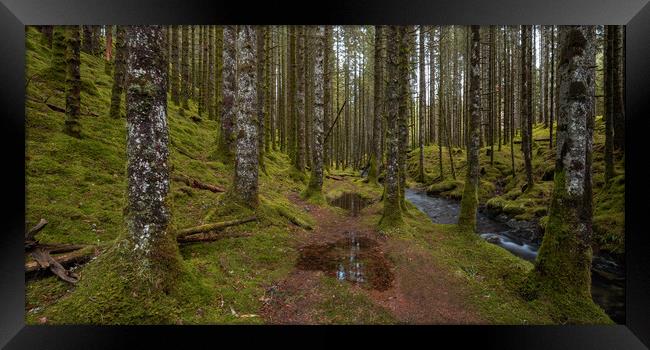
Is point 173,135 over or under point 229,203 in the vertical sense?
over

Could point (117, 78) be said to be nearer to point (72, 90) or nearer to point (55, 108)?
point (55, 108)

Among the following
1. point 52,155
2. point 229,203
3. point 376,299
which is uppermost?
point 52,155

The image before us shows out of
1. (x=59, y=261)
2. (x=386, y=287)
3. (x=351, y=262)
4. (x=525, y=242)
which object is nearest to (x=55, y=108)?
(x=59, y=261)

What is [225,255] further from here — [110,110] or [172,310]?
[110,110]

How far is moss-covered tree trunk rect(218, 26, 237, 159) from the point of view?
388 inches

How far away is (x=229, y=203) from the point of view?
6.48 metres

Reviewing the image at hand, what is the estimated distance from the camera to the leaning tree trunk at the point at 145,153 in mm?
3393

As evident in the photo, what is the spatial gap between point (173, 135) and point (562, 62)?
1144 centimetres

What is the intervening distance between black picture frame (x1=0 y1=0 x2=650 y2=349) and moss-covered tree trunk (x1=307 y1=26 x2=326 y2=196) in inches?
297

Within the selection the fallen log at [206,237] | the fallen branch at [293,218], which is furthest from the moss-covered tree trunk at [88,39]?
the fallen log at [206,237]
